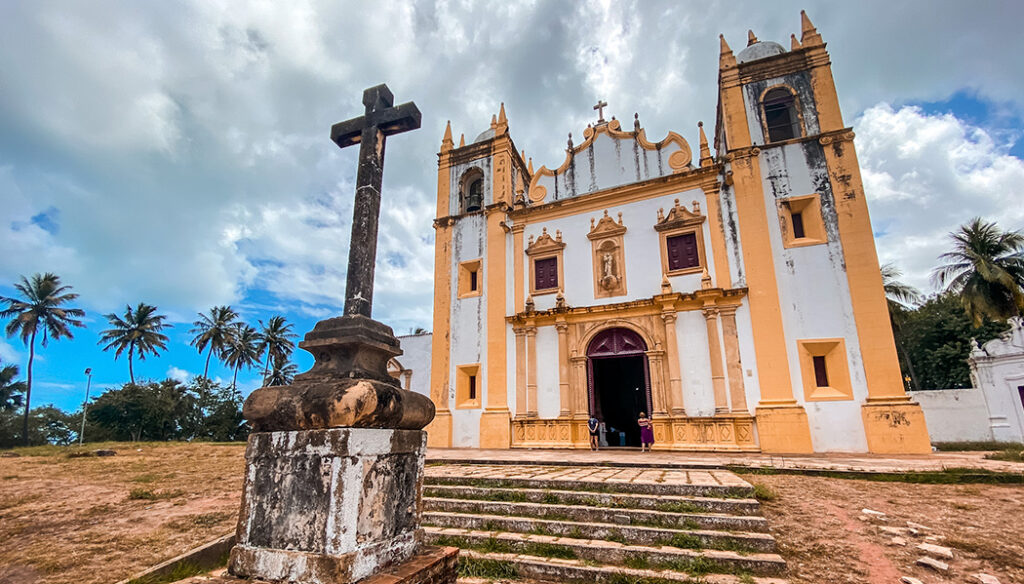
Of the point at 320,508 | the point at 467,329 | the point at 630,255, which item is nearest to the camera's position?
the point at 320,508

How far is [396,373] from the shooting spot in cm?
1797

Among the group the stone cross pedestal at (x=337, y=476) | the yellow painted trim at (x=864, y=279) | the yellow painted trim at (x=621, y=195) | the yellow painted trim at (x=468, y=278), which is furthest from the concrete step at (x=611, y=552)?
the yellow painted trim at (x=621, y=195)

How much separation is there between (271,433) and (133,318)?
128 feet

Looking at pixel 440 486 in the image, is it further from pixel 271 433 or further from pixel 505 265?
pixel 505 265

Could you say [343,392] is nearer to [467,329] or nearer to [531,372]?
[531,372]

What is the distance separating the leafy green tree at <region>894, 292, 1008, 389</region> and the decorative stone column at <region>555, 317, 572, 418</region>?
17147 mm

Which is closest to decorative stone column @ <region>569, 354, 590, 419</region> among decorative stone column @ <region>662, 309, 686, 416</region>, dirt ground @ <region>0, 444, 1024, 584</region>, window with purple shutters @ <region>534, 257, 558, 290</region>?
decorative stone column @ <region>662, 309, 686, 416</region>

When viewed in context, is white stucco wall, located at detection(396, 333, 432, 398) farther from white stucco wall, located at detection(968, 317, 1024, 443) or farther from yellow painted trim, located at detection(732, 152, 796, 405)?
white stucco wall, located at detection(968, 317, 1024, 443)

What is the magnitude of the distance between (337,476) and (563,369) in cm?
1059

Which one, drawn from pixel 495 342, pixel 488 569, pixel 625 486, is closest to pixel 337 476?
pixel 488 569

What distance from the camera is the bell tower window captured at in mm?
12945

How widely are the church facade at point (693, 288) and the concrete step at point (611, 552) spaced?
7.47 m

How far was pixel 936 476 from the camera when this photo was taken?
6.35 metres

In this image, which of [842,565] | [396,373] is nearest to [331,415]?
[842,565]
